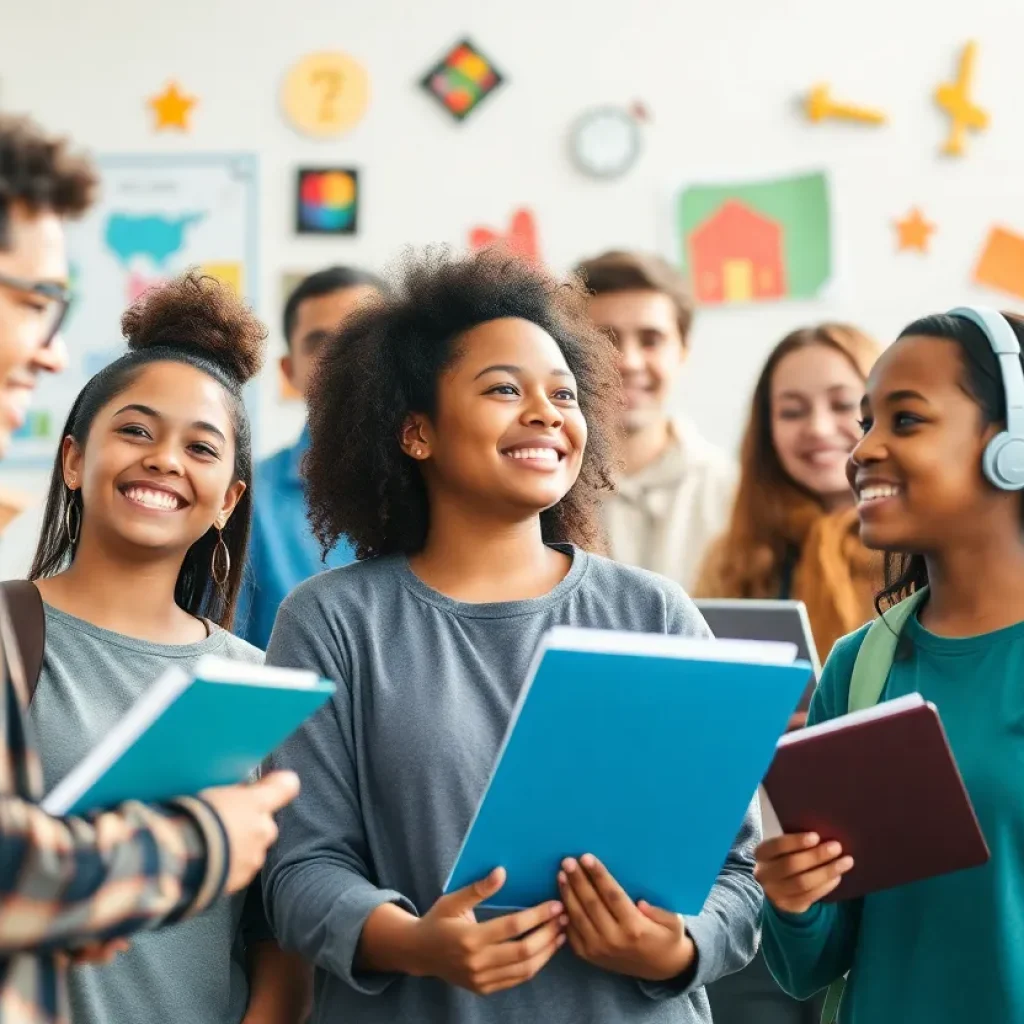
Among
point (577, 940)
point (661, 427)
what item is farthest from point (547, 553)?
point (661, 427)

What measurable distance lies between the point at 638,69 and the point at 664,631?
2803 mm

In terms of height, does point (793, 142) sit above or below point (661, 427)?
above

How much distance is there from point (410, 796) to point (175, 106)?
322 centimetres

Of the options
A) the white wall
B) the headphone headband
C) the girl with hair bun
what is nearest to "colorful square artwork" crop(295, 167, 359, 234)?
the white wall

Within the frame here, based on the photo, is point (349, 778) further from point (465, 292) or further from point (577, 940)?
point (465, 292)

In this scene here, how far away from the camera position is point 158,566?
188 cm

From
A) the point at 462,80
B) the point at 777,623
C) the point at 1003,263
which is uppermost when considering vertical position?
the point at 462,80

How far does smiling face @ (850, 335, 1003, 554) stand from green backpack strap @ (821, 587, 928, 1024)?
84mm

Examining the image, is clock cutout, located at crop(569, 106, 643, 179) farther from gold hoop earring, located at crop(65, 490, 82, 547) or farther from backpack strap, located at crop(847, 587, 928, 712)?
backpack strap, located at crop(847, 587, 928, 712)

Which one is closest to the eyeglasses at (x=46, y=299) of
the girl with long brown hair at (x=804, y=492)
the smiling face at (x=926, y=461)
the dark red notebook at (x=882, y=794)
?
the dark red notebook at (x=882, y=794)

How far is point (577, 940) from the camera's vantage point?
1.47 m

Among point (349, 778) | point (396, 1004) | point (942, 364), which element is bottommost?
point (396, 1004)

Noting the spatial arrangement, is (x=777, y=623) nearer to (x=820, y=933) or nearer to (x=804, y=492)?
(x=820, y=933)

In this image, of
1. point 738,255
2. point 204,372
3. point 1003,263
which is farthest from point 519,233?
point 204,372
